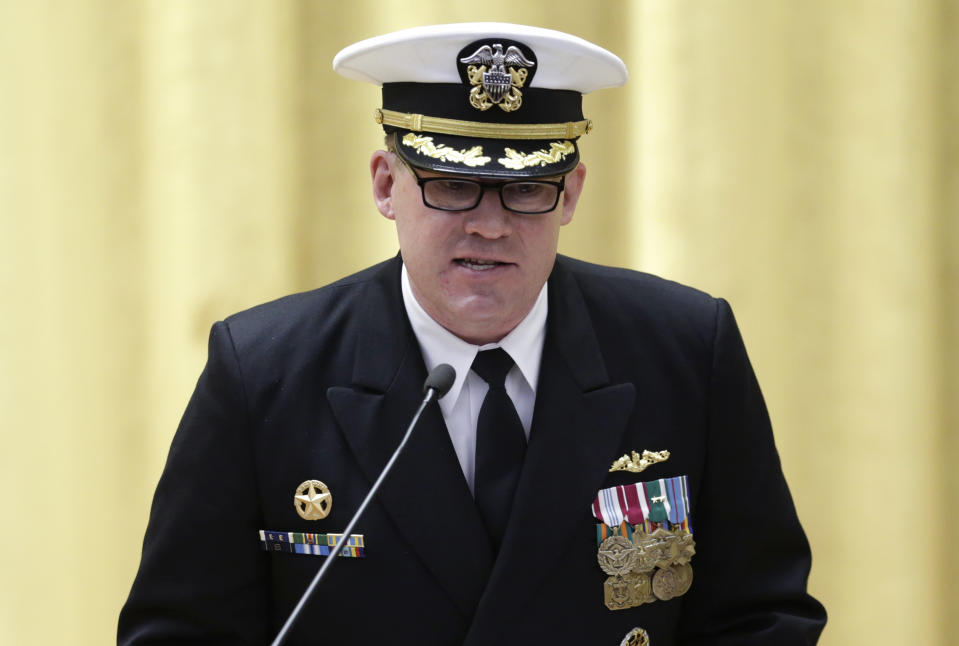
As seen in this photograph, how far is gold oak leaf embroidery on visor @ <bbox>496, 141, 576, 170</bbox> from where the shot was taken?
1.11 metres

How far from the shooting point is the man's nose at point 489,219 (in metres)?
1.12

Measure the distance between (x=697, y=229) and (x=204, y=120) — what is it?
2.65ft

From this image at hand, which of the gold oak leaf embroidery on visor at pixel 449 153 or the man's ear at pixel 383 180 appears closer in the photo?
the gold oak leaf embroidery on visor at pixel 449 153

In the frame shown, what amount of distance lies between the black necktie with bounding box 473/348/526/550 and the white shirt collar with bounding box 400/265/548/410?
39 millimetres

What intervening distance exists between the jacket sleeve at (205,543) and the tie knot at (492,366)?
27cm

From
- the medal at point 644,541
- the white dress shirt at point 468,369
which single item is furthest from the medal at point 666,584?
the white dress shirt at point 468,369

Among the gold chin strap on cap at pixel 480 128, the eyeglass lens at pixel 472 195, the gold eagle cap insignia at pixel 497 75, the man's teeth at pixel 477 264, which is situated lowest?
the man's teeth at pixel 477 264

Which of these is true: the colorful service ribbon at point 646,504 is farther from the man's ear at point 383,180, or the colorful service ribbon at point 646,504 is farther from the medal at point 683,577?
the man's ear at point 383,180

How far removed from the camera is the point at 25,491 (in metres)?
1.76

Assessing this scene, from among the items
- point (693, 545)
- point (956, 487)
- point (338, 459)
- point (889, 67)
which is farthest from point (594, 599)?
point (889, 67)

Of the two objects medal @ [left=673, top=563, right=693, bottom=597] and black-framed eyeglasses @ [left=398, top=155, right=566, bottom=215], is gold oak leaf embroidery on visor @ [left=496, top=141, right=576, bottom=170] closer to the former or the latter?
black-framed eyeglasses @ [left=398, top=155, right=566, bottom=215]

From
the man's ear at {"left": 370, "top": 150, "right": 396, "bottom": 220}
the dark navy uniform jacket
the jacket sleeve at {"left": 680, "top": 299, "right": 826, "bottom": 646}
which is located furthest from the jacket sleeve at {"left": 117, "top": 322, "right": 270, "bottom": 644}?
the jacket sleeve at {"left": 680, "top": 299, "right": 826, "bottom": 646}

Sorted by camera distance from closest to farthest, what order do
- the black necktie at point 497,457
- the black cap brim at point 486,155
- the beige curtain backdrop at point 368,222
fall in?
1. the black cap brim at point 486,155
2. the black necktie at point 497,457
3. the beige curtain backdrop at point 368,222

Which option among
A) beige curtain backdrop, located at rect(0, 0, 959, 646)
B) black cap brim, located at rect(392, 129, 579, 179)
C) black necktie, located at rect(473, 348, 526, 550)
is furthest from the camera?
beige curtain backdrop, located at rect(0, 0, 959, 646)
